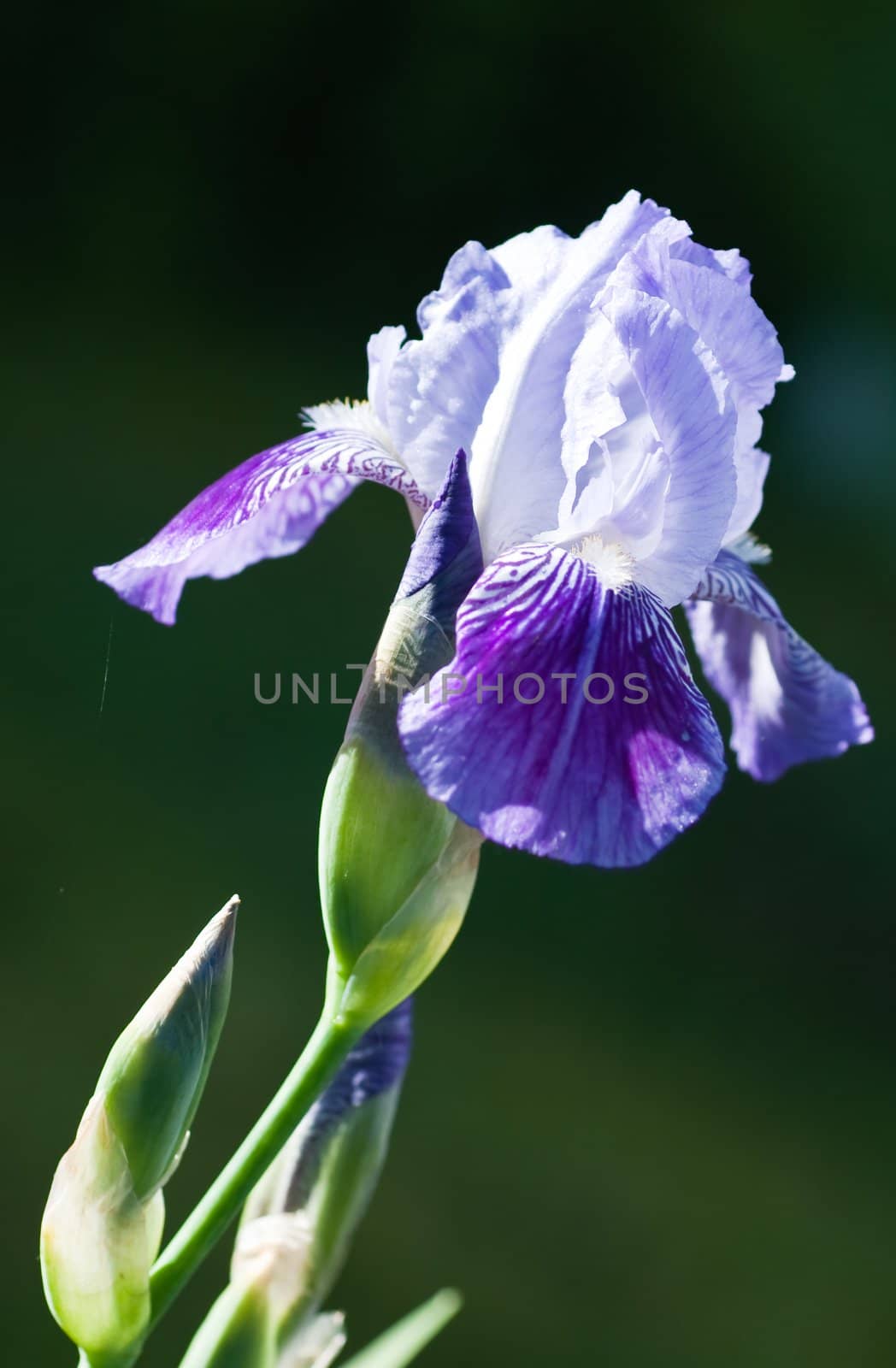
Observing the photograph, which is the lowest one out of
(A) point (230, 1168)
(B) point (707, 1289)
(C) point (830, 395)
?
(B) point (707, 1289)

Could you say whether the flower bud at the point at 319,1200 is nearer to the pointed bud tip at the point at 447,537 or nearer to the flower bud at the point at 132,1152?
the flower bud at the point at 132,1152

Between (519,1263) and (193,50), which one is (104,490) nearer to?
(193,50)

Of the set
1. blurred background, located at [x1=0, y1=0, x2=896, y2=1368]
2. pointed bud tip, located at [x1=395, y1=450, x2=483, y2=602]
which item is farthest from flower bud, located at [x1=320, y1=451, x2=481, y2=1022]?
blurred background, located at [x1=0, y1=0, x2=896, y2=1368]

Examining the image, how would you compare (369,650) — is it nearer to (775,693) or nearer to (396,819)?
(775,693)

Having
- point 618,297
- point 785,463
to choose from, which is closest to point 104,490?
point 785,463

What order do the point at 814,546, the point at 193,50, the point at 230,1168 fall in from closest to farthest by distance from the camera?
the point at 230,1168 → the point at 193,50 → the point at 814,546

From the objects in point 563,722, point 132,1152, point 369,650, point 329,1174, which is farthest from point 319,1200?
point 369,650

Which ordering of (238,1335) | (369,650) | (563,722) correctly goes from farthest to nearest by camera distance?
1. (369,650)
2. (238,1335)
3. (563,722)
